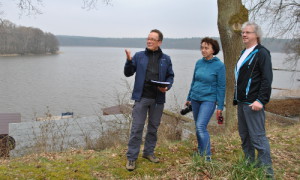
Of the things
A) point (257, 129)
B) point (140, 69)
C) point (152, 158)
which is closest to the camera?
point (257, 129)

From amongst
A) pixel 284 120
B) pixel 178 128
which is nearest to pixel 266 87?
pixel 178 128

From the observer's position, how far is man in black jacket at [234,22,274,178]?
3.29 m

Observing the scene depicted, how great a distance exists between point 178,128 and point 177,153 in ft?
14.1

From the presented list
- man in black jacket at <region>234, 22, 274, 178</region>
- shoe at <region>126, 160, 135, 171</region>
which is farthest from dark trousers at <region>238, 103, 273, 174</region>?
shoe at <region>126, 160, 135, 171</region>

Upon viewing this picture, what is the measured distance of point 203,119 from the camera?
4051mm

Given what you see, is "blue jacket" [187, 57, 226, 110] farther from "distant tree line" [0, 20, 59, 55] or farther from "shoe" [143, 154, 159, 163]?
"distant tree line" [0, 20, 59, 55]

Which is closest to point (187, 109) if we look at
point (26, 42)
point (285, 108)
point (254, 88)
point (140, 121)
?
point (140, 121)

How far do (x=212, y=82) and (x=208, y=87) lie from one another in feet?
0.30

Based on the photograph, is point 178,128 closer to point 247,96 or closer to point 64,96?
point 247,96

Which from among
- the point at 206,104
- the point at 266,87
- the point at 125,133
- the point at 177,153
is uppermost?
the point at 266,87

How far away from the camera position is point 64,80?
42812mm

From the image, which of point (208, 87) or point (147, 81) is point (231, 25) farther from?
point (147, 81)

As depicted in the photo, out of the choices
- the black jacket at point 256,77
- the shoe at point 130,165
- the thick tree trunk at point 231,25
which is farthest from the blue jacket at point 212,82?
the thick tree trunk at point 231,25

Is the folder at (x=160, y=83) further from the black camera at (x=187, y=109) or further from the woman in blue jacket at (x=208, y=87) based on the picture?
the black camera at (x=187, y=109)
